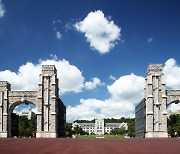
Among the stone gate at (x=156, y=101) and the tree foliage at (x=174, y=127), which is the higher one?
the stone gate at (x=156, y=101)

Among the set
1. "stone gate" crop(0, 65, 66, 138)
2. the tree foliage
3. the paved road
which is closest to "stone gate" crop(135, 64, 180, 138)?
"stone gate" crop(0, 65, 66, 138)

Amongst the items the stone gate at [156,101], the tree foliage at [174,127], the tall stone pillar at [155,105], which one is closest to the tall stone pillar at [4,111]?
the stone gate at [156,101]

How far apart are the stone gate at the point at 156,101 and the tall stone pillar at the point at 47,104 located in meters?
13.2

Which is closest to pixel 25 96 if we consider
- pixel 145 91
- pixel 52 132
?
pixel 52 132

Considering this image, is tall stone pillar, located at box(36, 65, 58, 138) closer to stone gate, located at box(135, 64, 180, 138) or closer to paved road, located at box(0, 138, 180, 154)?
stone gate, located at box(135, 64, 180, 138)

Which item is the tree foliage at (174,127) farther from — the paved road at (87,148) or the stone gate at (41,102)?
the paved road at (87,148)

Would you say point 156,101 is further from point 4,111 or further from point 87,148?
point 87,148

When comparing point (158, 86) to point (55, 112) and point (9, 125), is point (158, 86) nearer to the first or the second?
point (55, 112)

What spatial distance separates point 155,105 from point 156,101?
1.95 ft

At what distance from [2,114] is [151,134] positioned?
22.0 m

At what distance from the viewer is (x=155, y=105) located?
158 ft

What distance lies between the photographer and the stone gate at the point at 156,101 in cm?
4775

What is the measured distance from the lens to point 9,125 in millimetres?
50438

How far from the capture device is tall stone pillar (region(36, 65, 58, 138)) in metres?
48.3
